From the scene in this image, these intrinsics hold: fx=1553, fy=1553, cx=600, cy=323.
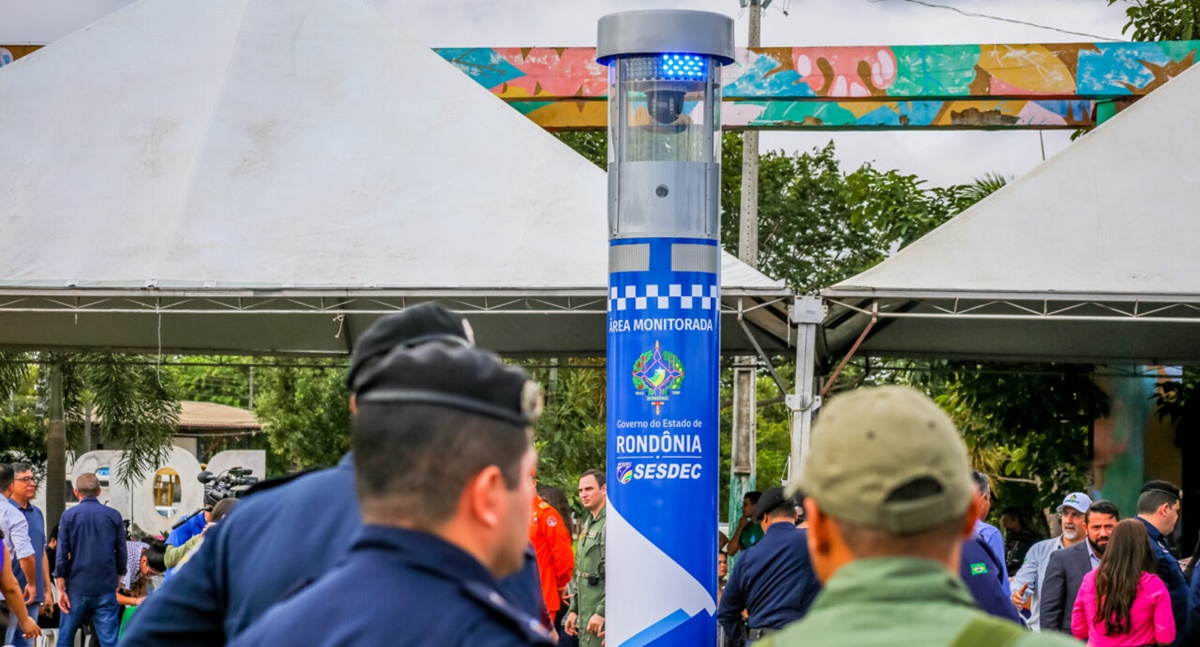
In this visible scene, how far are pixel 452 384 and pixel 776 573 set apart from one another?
5670 mm

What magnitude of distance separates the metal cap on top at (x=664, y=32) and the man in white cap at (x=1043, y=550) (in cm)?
371

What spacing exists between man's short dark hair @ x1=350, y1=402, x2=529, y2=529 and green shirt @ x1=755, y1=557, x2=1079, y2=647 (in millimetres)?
404

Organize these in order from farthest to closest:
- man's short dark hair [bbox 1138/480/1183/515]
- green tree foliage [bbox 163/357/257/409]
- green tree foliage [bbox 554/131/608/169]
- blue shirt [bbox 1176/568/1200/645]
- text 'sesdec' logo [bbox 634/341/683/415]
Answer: green tree foliage [bbox 163/357/257/409], green tree foliage [bbox 554/131/608/169], text 'sesdec' logo [bbox 634/341/683/415], man's short dark hair [bbox 1138/480/1183/515], blue shirt [bbox 1176/568/1200/645]

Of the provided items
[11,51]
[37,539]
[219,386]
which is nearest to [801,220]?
[11,51]

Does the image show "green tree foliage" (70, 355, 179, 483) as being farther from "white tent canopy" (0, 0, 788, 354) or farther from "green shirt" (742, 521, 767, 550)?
"green shirt" (742, 521, 767, 550)

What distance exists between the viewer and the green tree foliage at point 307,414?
30.8 meters

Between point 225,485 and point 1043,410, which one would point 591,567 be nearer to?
point 225,485

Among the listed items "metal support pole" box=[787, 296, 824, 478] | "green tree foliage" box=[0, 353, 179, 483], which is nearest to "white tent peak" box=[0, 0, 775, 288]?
"metal support pole" box=[787, 296, 824, 478]

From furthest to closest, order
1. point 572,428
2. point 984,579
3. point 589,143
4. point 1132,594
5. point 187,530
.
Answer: point 589,143 < point 572,428 < point 187,530 < point 1132,594 < point 984,579

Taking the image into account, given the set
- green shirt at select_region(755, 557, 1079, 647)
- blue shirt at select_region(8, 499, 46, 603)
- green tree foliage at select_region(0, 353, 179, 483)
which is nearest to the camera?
green shirt at select_region(755, 557, 1079, 647)

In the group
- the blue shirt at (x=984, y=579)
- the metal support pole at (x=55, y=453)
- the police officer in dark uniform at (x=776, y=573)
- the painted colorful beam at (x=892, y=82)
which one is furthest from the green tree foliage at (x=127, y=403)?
the blue shirt at (x=984, y=579)

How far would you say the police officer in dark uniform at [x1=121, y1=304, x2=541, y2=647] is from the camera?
2.49 m

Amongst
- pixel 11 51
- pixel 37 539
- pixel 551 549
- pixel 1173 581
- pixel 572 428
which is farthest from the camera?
pixel 572 428

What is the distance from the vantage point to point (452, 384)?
6.24 ft
